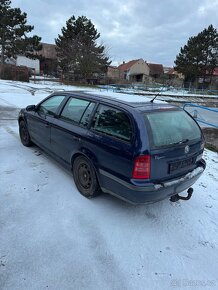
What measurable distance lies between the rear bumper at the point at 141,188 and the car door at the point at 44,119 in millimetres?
1625

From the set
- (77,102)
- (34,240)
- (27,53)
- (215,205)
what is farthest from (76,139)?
(27,53)

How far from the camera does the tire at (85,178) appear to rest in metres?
3.29

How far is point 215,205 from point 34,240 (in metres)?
2.67

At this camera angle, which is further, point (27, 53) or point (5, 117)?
point (27, 53)

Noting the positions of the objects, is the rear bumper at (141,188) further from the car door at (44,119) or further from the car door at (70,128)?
the car door at (44,119)

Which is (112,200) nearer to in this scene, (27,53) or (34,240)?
(34,240)

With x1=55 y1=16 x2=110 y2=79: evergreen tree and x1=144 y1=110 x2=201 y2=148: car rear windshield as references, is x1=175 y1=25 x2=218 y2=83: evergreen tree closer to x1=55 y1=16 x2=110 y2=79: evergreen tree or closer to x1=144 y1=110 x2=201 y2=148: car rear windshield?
x1=55 y1=16 x2=110 y2=79: evergreen tree

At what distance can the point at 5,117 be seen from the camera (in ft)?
26.9

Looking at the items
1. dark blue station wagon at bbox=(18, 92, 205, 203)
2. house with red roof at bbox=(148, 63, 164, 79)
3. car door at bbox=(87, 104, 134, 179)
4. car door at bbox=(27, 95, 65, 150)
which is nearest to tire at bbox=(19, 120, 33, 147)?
car door at bbox=(27, 95, 65, 150)

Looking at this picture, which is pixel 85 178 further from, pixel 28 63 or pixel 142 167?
pixel 28 63

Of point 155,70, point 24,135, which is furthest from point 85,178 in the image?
point 155,70

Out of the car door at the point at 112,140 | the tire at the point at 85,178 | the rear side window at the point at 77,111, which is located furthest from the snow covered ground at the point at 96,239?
the rear side window at the point at 77,111

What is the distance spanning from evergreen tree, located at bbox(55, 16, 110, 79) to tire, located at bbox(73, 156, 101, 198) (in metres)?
33.0

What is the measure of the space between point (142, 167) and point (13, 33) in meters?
39.4
